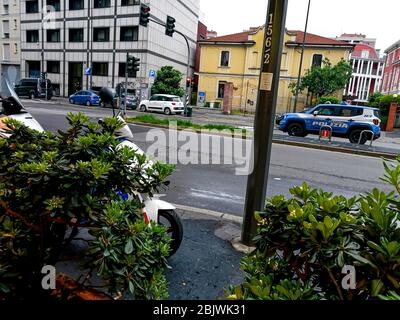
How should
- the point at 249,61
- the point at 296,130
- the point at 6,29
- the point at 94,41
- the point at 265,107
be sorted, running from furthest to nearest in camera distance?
the point at 6,29 → the point at 249,61 → the point at 94,41 → the point at 296,130 → the point at 265,107

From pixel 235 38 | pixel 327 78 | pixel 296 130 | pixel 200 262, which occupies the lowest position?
pixel 200 262

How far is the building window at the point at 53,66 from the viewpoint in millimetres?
38875

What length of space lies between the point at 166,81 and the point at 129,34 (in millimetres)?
6601

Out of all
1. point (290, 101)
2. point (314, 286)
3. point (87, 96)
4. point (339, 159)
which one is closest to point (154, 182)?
point (314, 286)

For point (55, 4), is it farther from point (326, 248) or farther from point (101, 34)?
point (326, 248)

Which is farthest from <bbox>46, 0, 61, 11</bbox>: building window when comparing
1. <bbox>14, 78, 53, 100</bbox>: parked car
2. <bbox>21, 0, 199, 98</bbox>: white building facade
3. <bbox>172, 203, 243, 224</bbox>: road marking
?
<bbox>172, 203, 243, 224</bbox>: road marking

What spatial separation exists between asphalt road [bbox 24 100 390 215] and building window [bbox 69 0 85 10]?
30458 millimetres

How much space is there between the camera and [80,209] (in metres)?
1.71

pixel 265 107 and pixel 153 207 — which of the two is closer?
pixel 153 207

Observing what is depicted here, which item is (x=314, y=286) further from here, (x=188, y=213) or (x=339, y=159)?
(x=339, y=159)

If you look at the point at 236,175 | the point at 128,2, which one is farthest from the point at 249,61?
the point at 236,175

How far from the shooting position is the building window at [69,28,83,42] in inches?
1449

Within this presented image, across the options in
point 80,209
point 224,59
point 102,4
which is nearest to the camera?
point 80,209
